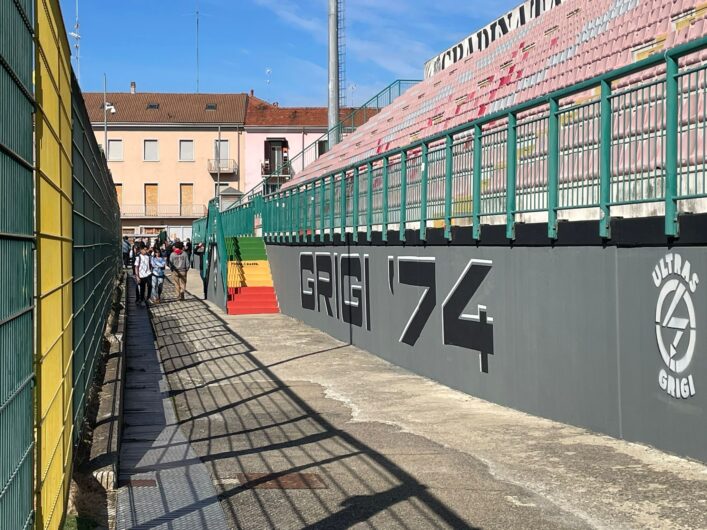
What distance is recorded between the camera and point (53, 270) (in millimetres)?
4828

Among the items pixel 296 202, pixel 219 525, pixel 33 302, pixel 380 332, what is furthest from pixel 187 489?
pixel 296 202

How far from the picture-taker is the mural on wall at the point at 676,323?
725 cm

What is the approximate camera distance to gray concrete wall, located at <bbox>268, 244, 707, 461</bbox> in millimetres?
7359

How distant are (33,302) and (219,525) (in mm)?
2612

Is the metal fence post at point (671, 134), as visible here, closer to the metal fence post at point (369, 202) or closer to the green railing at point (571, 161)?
the green railing at point (571, 161)

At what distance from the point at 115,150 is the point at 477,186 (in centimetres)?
6834

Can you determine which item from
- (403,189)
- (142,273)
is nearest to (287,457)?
(403,189)

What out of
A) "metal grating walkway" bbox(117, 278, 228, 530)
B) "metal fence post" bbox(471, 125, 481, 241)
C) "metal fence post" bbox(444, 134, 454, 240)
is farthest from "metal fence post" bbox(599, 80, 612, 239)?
"metal grating walkway" bbox(117, 278, 228, 530)

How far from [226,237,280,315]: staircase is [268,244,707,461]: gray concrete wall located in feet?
35.2

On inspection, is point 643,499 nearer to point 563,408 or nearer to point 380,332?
point 563,408

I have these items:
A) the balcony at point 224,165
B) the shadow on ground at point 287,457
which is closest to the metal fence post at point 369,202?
the shadow on ground at point 287,457

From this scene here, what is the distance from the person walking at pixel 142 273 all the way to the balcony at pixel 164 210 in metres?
48.4

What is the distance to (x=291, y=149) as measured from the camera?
7738 cm

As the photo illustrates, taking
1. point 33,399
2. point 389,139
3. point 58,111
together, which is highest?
point 389,139
